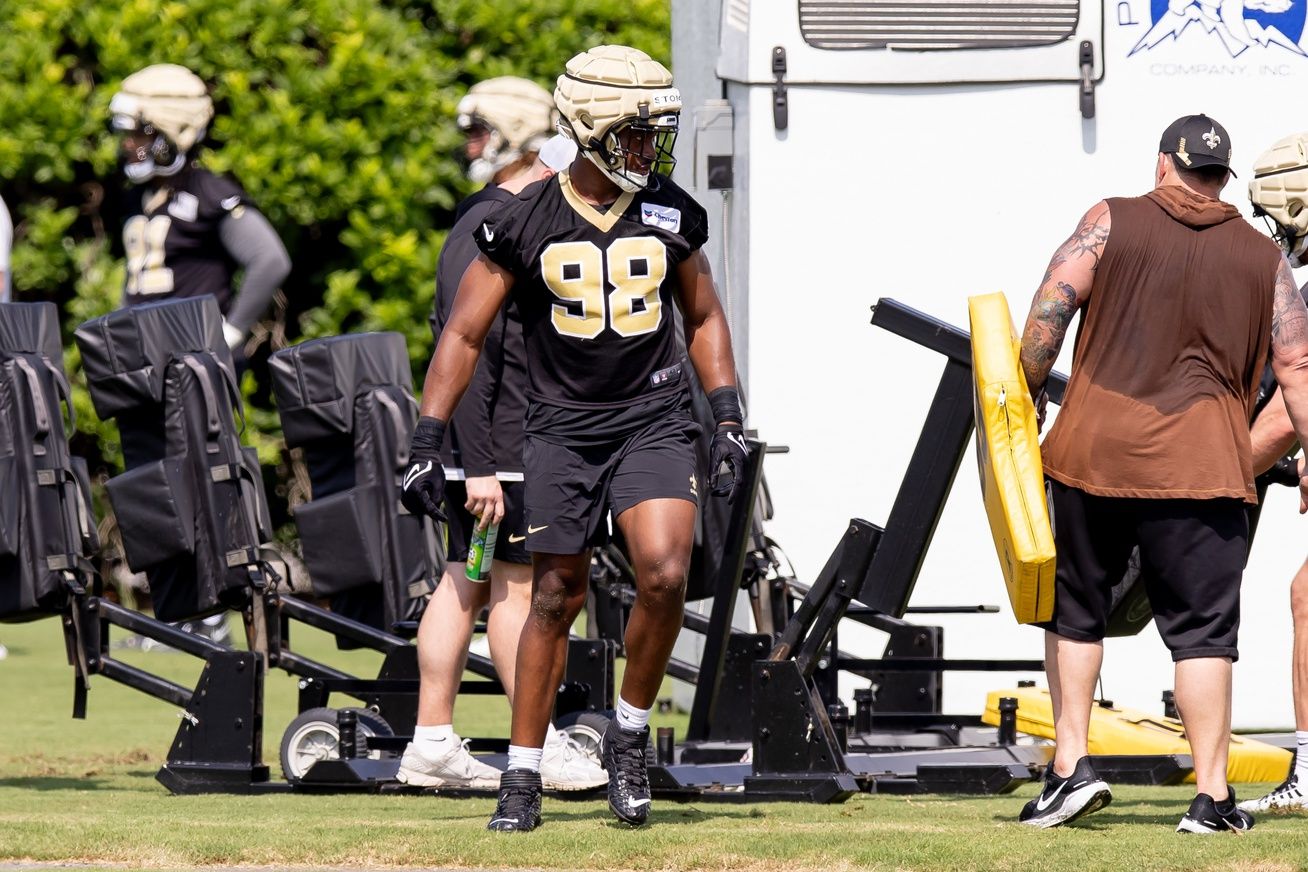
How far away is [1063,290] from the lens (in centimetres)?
580

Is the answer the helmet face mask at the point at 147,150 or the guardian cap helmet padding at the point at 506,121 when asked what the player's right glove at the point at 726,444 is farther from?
the helmet face mask at the point at 147,150

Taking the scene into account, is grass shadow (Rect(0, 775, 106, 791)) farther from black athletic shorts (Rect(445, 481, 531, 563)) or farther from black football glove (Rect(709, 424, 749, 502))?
black football glove (Rect(709, 424, 749, 502))

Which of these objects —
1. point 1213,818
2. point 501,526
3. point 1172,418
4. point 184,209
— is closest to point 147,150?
point 184,209

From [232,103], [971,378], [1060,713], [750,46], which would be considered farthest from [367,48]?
[1060,713]

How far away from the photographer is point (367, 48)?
13008 mm

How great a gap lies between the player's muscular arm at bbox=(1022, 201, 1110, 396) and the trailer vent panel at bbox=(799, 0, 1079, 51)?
3214mm

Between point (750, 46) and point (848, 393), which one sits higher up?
point (750, 46)

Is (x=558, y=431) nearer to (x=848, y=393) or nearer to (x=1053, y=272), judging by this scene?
(x=1053, y=272)

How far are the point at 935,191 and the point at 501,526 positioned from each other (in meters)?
3.06

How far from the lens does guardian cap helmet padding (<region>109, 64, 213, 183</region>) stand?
31.4ft

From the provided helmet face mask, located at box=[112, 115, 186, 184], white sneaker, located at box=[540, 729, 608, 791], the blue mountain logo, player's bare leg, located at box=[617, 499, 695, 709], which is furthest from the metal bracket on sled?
helmet face mask, located at box=[112, 115, 186, 184]

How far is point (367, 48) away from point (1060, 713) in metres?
8.01

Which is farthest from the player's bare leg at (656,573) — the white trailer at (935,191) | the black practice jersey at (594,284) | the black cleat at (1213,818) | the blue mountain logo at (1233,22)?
the blue mountain logo at (1233,22)

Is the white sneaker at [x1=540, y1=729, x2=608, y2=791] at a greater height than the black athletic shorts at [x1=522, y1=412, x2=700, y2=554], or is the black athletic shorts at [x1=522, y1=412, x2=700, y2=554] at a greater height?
the black athletic shorts at [x1=522, y1=412, x2=700, y2=554]
